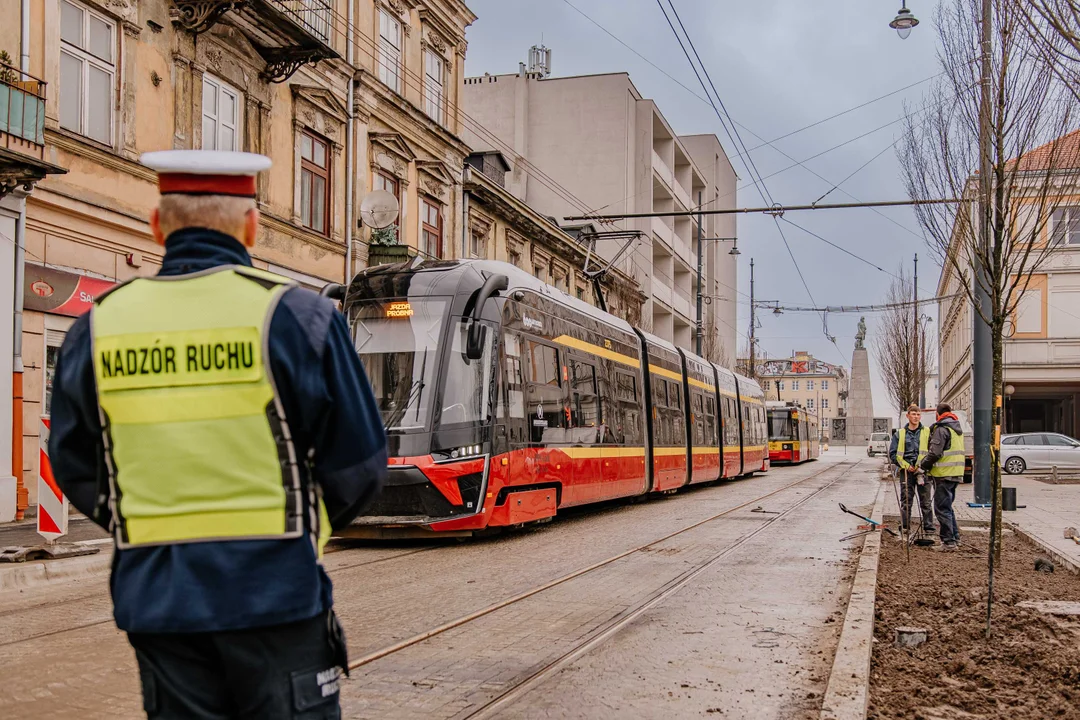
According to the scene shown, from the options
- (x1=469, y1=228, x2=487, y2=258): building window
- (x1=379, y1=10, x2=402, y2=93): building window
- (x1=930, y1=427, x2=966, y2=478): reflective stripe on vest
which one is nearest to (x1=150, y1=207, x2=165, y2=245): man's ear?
(x1=930, y1=427, x2=966, y2=478): reflective stripe on vest

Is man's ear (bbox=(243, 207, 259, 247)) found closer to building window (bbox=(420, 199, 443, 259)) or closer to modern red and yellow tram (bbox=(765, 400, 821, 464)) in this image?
building window (bbox=(420, 199, 443, 259))

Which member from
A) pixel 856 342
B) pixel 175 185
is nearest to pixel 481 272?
pixel 175 185

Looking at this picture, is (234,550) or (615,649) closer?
(234,550)

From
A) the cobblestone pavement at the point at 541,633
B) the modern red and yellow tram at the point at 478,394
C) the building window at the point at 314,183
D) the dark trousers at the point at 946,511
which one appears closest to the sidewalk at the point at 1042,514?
the dark trousers at the point at 946,511

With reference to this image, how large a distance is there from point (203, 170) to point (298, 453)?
2.15 ft

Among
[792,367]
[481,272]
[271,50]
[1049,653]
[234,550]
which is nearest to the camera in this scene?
[234,550]

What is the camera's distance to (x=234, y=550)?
7.52 feet

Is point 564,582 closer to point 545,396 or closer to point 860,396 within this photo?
point 545,396

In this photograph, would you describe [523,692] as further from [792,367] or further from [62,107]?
[792,367]

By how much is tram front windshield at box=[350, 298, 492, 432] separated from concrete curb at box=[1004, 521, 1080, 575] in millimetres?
6353

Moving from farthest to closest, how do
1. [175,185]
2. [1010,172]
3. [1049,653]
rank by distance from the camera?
[1010,172]
[1049,653]
[175,185]

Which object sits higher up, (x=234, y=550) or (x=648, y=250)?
(x=648, y=250)

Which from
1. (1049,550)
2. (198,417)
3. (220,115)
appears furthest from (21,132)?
(198,417)

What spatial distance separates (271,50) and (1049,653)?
59.9 feet
